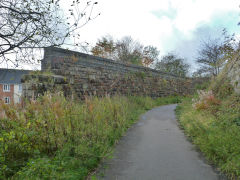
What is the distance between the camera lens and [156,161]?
3.36m

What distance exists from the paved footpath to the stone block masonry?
1965 millimetres

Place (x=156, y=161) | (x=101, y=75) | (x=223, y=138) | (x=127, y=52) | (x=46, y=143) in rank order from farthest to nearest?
1. (x=127, y=52)
2. (x=101, y=75)
3. (x=223, y=138)
4. (x=156, y=161)
5. (x=46, y=143)

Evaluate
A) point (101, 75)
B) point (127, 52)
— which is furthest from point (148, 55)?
point (101, 75)

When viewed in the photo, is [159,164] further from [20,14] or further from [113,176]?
[20,14]

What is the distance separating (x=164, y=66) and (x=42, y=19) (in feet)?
82.8

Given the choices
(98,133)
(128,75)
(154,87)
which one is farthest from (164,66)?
(98,133)

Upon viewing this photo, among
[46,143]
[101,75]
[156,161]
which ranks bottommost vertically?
[156,161]

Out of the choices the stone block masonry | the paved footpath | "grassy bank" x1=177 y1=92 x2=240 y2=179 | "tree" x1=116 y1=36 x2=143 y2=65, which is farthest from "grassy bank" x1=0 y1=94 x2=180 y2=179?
"tree" x1=116 y1=36 x2=143 y2=65

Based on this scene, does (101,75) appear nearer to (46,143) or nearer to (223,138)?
(46,143)

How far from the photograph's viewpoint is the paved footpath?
112 inches

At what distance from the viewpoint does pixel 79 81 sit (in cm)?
845

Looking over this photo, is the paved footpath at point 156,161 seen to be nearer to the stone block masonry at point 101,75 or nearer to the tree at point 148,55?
the stone block masonry at point 101,75

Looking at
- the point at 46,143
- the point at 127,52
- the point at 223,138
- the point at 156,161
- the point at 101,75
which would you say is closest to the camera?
the point at 46,143

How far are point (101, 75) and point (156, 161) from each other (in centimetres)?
689
